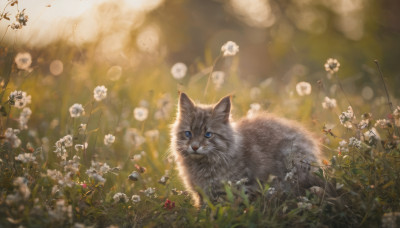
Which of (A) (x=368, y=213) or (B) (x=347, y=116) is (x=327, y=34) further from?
(A) (x=368, y=213)

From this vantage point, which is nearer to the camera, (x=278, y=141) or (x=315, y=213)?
(x=315, y=213)

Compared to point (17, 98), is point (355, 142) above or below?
below

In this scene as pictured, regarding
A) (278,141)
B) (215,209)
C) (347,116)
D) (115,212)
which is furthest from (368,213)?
(115,212)

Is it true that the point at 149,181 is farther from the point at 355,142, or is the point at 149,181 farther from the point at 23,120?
the point at 355,142

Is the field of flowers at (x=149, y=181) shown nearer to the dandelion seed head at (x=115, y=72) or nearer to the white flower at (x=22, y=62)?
the white flower at (x=22, y=62)

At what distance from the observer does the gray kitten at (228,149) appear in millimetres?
4066

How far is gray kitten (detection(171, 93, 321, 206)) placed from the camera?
13.3 ft

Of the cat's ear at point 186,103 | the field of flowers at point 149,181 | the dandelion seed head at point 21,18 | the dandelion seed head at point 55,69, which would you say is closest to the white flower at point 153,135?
the field of flowers at point 149,181

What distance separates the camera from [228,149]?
426 cm

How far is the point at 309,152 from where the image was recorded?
4.26 metres

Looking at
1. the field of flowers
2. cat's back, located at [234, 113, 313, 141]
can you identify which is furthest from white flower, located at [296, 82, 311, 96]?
cat's back, located at [234, 113, 313, 141]

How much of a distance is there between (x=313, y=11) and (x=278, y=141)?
7395mm

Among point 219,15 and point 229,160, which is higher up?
point 219,15

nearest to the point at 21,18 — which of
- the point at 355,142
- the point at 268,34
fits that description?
the point at 355,142
